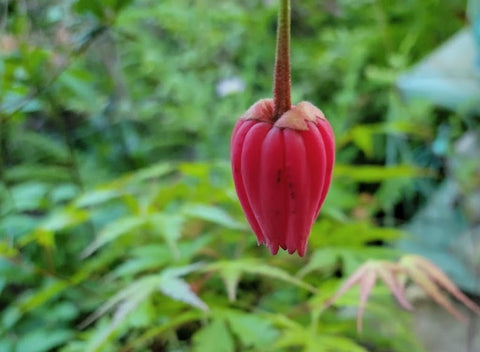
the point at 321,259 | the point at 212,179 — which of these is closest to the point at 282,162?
the point at 321,259

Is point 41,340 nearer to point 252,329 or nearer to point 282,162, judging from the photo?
point 252,329

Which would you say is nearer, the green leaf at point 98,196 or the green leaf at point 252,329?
the green leaf at point 252,329

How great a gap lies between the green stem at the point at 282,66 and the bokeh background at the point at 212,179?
0.30m

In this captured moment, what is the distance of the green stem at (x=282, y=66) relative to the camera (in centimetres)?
30

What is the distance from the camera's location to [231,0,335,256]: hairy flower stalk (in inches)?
13.0

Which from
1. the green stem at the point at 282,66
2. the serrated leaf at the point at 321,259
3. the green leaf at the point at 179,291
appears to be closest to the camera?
the green stem at the point at 282,66

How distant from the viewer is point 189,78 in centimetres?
159

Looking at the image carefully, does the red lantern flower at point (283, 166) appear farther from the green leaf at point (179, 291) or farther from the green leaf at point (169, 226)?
the green leaf at point (169, 226)

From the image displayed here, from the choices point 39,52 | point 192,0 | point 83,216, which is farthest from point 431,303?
point 192,0

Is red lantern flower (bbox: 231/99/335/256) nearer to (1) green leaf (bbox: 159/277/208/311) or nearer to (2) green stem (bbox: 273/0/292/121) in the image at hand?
(2) green stem (bbox: 273/0/292/121)

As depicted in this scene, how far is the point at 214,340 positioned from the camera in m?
0.69

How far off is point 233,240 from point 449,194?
598mm

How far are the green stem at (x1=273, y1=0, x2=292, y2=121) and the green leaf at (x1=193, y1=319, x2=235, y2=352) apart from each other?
0.41 m

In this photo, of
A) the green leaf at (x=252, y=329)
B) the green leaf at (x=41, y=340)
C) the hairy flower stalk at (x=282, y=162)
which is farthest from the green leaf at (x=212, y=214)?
the hairy flower stalk at (x=282, y=162)
